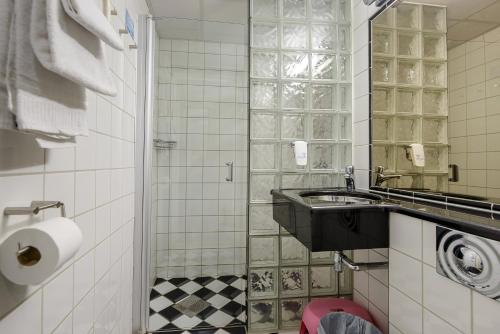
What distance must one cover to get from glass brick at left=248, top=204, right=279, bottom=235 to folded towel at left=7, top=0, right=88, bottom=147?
1.23 m

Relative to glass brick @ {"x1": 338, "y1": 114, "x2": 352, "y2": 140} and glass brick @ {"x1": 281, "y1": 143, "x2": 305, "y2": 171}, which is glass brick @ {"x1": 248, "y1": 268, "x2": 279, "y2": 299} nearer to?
glass brick @ {"x1": 281, "y1": 143, "x2": 305, "y2": 171}

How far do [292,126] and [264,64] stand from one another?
42 centimetres

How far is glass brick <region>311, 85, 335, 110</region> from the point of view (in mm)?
1691

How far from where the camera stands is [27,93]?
0.46 m

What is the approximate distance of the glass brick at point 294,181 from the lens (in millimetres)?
1676

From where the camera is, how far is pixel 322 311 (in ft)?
4.47

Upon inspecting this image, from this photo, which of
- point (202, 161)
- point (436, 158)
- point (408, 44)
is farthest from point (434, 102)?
point (202, 161)

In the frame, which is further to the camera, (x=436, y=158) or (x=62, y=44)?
(x=436, y=158)

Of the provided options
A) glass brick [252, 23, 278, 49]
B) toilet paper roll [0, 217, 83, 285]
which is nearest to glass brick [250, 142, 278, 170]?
glass brick [252, 23, 278, 49]

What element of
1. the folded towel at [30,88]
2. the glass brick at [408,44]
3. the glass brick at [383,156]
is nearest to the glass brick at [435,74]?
the glass brick at [408,44]

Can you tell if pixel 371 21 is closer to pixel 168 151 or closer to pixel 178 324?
pixel 168 151

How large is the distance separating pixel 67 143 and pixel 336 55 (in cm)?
160

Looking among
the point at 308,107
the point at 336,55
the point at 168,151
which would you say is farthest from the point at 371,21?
the point at 168,151

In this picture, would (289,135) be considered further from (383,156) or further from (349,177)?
(383,156)
